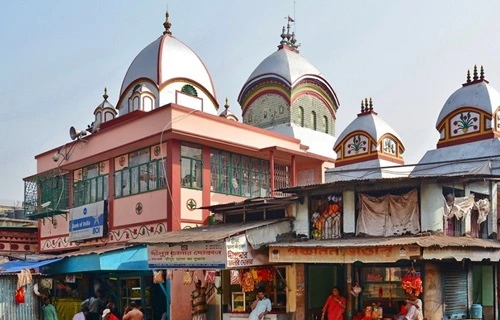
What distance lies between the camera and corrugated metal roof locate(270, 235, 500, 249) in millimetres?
11500

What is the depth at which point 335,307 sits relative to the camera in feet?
43.0

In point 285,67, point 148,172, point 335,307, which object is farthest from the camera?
point 285,67

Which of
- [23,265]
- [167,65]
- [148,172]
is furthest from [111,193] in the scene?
[167,65]

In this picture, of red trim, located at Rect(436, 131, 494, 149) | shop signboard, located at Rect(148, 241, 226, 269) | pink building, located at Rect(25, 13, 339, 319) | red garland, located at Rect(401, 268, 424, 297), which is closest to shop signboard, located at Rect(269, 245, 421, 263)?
red garland, located at Rect(401, 268, 424, 297)

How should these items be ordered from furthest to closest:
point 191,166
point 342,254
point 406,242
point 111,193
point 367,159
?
1. point 367,159
2. point 111,193
3. point 191,166
4. point 342,254
5. point 406,242

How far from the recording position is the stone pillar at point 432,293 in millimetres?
12109

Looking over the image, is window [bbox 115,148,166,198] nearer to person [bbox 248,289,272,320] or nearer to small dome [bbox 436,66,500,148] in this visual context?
person [bbox 248,289,272,320]

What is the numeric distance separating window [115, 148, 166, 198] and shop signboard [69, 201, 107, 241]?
3.43ft

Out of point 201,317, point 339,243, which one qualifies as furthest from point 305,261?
point 201,317

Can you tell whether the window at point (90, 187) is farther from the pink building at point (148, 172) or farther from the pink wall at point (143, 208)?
the pink wall at point (143, 208)

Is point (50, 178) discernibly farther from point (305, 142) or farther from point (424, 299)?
point (424, 299)

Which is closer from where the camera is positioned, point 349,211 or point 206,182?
point 349,211

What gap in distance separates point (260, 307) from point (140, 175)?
7.55 meters

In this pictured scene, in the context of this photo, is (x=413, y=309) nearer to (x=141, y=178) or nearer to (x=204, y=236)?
(x=204, y=236)
